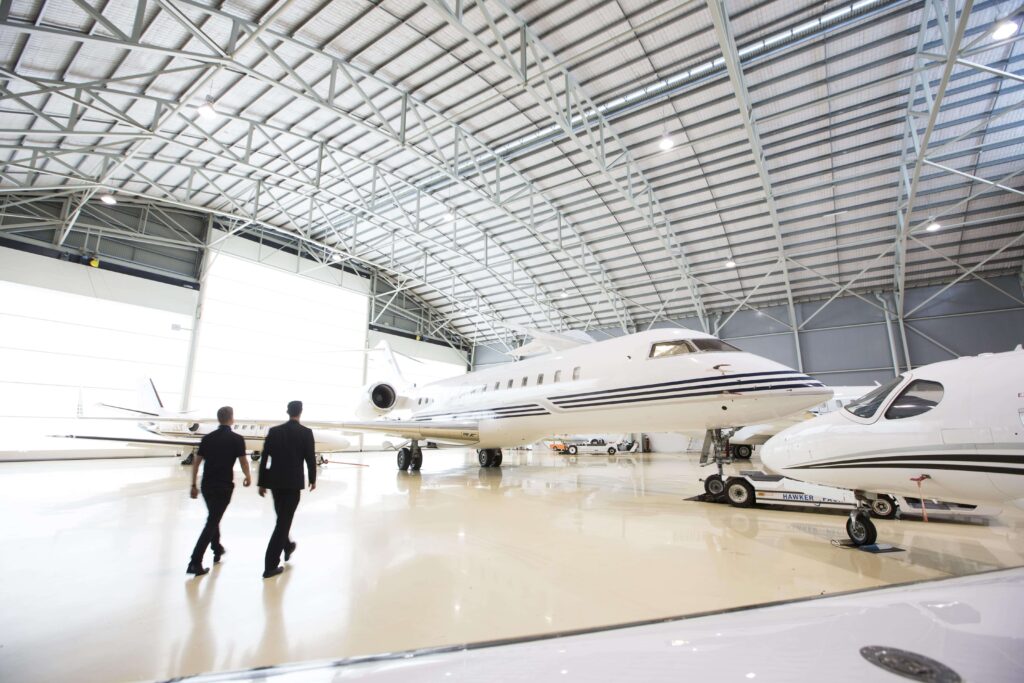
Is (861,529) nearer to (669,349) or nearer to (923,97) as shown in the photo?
(669,349)

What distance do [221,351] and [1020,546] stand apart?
89.0ft

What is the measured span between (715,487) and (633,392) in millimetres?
2223

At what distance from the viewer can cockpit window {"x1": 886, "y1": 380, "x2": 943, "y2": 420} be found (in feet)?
13.4

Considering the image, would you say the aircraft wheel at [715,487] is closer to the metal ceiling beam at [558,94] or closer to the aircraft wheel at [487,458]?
the aircraft wheel at [487,458]

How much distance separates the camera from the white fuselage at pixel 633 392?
7.02 m

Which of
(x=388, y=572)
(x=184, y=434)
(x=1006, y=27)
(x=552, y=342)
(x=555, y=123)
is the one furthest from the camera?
(x=555, y=123)

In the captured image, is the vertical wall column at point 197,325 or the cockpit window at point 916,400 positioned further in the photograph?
the vertical wall column at point 197,325

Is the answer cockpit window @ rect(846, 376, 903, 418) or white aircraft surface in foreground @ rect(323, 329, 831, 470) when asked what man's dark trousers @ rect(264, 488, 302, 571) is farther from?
white aircraft surface in foreground @ rect(323, 329, 831, 470)

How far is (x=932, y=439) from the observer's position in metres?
3.93

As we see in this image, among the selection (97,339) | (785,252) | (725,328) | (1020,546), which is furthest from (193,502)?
(725,328)

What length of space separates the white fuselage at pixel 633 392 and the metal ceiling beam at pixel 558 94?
7.24 m

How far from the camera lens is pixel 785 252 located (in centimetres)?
2164

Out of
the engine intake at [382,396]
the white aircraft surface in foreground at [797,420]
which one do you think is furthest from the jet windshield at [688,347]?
the white aircraft surface in foreground at [797,420]

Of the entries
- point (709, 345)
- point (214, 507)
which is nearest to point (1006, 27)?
point (709, 345)
